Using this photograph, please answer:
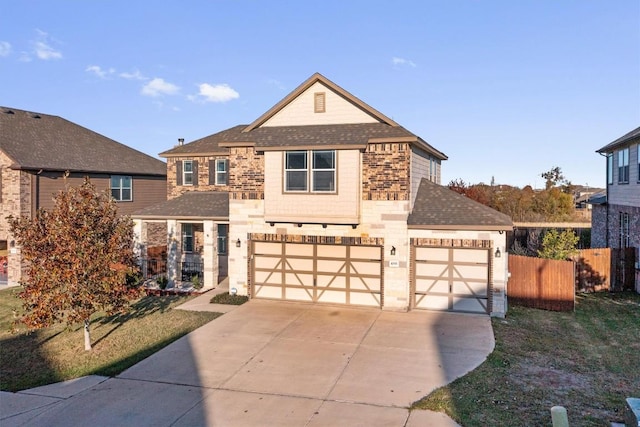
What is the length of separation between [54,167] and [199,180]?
636 centimetres

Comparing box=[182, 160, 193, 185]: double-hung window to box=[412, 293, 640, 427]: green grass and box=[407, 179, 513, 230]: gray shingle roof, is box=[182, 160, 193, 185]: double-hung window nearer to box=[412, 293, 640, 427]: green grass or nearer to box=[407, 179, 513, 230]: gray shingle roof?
box=[407, 179, 513, 230]: gray shingle roof

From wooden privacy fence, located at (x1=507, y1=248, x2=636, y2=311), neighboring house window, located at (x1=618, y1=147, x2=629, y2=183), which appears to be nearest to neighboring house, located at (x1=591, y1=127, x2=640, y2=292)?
neighboring house window, located at (x1=618, y1=147, x2=629, y2=183)

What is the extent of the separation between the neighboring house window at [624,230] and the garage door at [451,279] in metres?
9.71

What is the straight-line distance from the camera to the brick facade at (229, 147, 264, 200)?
634 inches

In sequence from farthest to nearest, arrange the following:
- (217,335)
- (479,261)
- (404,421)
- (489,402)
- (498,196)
Result: (498,196) < (479,261) < (217,335) < (489,402) < (404,421)

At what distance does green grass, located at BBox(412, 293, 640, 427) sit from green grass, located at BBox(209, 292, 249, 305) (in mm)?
8175

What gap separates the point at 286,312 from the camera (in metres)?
15.1

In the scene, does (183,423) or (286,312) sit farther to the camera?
(286,312)

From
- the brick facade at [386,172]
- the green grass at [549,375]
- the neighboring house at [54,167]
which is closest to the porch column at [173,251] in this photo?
the neighboring house at [54,167]

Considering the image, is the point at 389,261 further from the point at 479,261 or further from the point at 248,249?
the point at 248,249

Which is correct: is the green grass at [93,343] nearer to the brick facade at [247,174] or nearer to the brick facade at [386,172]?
the brick facade at [247,174]

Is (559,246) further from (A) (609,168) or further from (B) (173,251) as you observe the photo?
(B) (173,251)

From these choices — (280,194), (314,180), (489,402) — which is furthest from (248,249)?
(489,402)

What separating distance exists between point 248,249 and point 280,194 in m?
2.50
